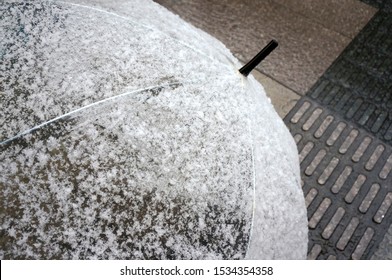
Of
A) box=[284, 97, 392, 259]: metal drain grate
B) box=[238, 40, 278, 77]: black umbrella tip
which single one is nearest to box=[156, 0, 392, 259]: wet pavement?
box=[284, 97, 392, 259]: metal drain grate

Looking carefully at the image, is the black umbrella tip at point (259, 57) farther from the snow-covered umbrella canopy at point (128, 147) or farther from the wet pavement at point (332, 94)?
the wet pavement at point (332, 94)

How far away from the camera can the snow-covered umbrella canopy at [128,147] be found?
117 centimetres

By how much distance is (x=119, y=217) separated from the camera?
1.21 meters

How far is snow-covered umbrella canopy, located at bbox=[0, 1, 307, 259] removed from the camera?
1.17m

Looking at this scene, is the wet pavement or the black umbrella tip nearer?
the black umbrella tip

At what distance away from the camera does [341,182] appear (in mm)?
3033

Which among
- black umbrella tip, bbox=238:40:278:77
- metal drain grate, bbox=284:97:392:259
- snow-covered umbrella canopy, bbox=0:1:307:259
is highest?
black umbrella tip, bbox=238:40:278:77

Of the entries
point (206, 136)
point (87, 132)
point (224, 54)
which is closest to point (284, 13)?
point (224, 54)

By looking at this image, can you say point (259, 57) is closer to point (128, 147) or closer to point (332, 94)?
point (128, 147)

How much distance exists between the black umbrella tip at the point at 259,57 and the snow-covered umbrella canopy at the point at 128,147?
0.06m

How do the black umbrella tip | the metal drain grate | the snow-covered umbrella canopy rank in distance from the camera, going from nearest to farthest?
the snow-covered umbrella canopy → the black umbrella tip → the metal drain grate

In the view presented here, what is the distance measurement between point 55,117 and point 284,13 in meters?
3.26

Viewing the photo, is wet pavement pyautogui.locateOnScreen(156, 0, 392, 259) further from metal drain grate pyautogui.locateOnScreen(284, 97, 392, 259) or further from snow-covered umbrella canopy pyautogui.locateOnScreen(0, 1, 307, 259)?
snow-covered umbrella canopy pyautogui.locateOnScreen(0, 1, 307, 259)

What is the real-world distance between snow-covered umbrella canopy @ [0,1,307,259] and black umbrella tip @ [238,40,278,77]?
56mm
